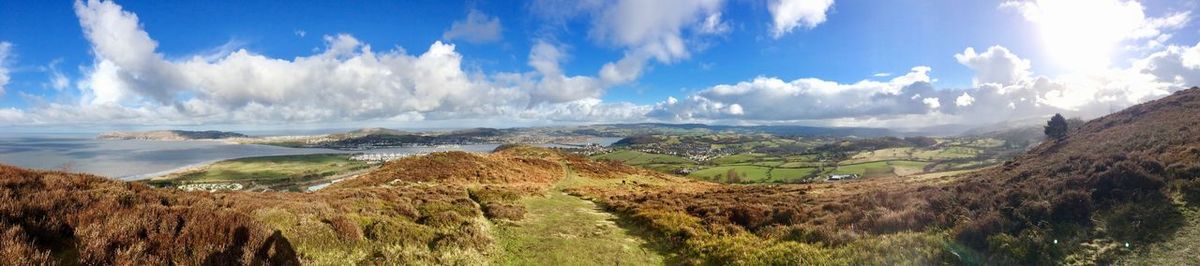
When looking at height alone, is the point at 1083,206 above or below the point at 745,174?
above

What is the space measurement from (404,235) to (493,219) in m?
7.09

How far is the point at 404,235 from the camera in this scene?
14.2m

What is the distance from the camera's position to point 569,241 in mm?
17109

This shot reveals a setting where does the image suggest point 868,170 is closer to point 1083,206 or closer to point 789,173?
point 789,173

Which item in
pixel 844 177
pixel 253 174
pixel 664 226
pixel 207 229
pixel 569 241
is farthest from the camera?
pixel 253 174

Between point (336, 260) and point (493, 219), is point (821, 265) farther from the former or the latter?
point (493, 219)

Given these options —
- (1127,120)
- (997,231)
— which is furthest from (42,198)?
(1127,120)

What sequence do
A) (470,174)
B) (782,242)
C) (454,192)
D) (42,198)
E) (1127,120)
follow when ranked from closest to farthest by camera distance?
1. (42,198)
2. (782,242)
3. (454,192)
4. (1127,120)
5. (470,174)

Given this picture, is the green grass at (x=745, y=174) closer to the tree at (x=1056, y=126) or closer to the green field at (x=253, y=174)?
the tree at (x=1056, y=126)

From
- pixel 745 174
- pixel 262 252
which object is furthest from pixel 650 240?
pixel 745 174

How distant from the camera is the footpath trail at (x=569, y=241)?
1480 cm

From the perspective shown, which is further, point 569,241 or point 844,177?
point 844,177

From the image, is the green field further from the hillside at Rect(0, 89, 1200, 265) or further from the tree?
the tree

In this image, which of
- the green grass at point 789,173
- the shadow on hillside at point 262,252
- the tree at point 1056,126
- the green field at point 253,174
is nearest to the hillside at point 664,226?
the shadow on hillside at point 262,252
